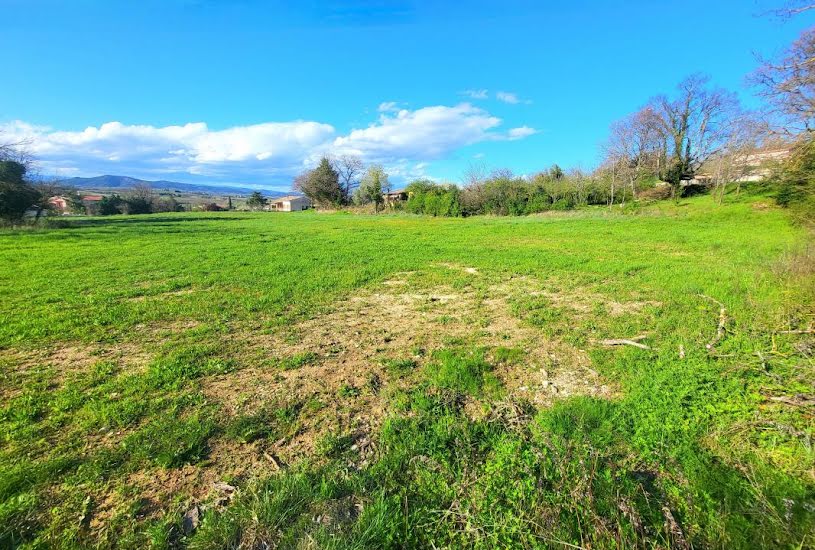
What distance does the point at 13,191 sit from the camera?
2936cm

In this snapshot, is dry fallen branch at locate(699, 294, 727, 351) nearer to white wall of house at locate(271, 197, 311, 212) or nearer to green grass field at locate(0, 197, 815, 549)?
green grass field at locate(0, 197, 815, 549)

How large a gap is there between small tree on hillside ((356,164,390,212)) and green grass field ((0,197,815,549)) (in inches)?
2064

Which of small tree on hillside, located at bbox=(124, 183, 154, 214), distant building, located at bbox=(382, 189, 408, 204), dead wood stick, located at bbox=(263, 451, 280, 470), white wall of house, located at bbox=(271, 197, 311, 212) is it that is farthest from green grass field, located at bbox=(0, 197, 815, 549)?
white wall of house, located at bbox=(271, 197, 311, 212)

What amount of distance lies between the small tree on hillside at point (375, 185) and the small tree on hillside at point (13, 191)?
1557 inches

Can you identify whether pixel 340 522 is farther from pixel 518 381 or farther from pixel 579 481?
pixel 518 381

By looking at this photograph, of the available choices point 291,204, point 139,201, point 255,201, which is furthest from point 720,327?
point 291,204

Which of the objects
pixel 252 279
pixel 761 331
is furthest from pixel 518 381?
pixel 252 279

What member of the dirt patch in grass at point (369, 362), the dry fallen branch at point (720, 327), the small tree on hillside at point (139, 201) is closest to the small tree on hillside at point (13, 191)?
the small tree on hillside at point (139, 201)

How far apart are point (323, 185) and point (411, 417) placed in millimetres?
68492

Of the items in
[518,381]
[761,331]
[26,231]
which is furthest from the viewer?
[26,231]

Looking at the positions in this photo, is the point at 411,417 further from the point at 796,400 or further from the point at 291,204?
the point at 291,204

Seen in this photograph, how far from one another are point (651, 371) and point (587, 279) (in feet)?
17.8

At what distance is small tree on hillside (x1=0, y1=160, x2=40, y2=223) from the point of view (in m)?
28.7

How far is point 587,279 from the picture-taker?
31.0ft
